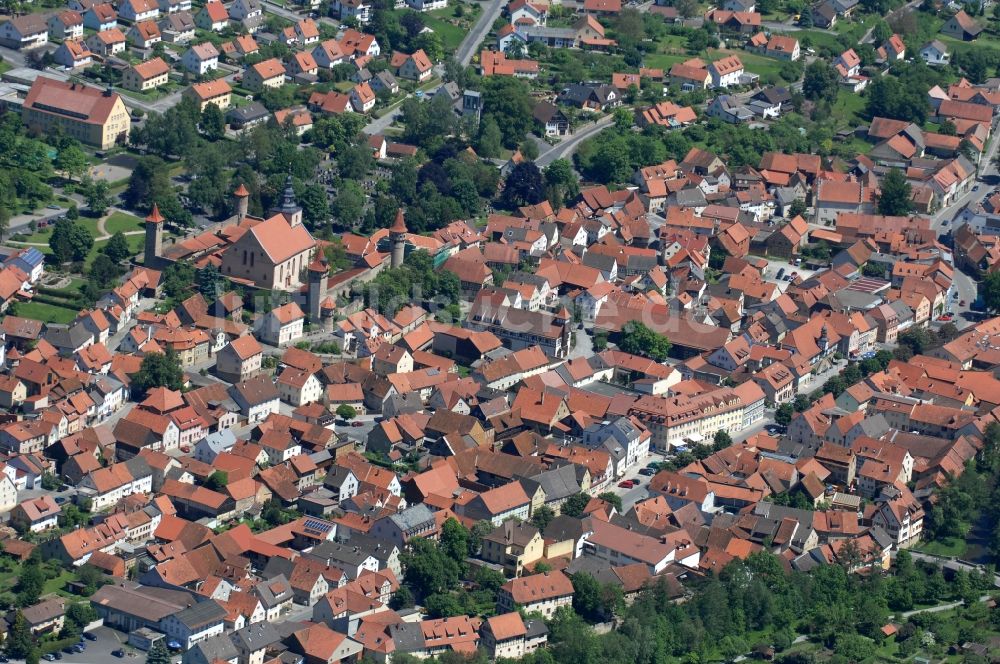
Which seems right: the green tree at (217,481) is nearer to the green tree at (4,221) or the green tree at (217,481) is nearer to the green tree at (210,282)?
the green tree at (210,282)

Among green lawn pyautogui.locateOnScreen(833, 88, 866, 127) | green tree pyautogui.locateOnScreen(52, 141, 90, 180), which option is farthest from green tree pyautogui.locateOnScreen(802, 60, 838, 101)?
green tree pyautogui.locateOnScreen(52, 141, 90, 180)

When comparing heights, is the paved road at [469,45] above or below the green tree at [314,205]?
below

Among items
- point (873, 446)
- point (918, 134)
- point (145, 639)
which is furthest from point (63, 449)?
point (918, 134)

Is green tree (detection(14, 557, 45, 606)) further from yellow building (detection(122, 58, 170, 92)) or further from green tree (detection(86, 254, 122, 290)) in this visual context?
yellow building (detection(122, 58, 170, 92))

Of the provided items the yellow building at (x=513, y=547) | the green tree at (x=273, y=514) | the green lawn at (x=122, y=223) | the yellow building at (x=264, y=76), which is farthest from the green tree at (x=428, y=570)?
the yellow building at (x=264, y=76)

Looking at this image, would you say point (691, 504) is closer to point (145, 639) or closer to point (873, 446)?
point (873, 446)

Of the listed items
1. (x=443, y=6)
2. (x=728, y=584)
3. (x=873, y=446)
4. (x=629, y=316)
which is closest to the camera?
(x=728, y=584)
